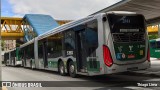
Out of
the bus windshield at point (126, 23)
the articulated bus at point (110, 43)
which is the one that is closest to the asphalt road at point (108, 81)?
the articulated bus at point (110, 43)

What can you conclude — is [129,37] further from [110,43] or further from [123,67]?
[123,67]

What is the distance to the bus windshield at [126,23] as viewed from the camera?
12844mm

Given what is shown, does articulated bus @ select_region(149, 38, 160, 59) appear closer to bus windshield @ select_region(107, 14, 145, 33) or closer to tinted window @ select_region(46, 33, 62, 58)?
tinted window @ select_region(46, 33, 62, 58)

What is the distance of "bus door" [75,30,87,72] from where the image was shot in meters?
14.4

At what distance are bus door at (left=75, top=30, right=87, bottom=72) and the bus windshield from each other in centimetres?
198

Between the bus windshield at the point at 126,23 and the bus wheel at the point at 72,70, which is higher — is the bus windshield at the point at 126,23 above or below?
above

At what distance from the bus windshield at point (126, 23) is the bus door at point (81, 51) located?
1.98 m

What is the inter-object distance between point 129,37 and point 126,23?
0.59 metres

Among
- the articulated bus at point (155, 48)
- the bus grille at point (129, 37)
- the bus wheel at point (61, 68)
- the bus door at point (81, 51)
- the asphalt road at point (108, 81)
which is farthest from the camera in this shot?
the articulated bus at point (155, 48)

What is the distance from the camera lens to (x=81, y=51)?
1488 centimetres

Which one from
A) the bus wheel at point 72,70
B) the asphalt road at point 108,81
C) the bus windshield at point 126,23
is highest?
the bus windshield at point 126,23

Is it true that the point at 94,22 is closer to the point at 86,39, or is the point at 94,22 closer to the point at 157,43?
the point at 86,39

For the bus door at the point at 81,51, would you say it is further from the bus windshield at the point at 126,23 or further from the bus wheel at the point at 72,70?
the bus windshield at the point at 126,23

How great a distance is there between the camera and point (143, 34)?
13.5 metres
